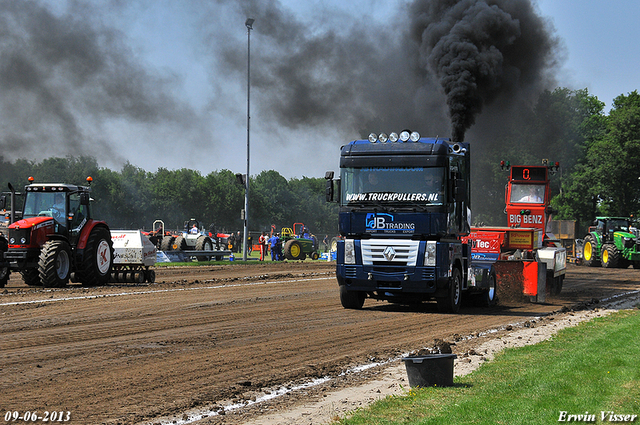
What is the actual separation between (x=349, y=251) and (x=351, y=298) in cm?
130

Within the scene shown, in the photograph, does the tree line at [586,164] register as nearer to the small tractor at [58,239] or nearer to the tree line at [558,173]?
the tree line at [558,173]

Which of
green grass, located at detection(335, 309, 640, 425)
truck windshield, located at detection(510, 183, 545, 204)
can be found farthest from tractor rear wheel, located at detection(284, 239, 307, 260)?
green grass, located at detection(335, 309, 640, 425)

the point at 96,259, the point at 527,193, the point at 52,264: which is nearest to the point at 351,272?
the point at 52,264

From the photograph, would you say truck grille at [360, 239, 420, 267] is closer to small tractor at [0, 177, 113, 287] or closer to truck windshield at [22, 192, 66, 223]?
small tractor at [0, 177, 113, 287]

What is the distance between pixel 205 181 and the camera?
106 meters

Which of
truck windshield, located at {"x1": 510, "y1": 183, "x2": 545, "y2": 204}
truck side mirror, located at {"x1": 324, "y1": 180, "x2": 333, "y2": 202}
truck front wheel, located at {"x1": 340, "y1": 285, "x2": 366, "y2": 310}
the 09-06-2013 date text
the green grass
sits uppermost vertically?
truck windshield, located at {"x1": 510, "y1": 183, "x2": 545, "y2": 204}

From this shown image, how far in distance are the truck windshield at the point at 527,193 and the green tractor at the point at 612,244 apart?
9.86 m

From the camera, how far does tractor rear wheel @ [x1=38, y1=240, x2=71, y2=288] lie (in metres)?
17.9

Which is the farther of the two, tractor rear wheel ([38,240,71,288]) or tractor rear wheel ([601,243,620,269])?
tractor rear wheel ([601,243,620,269])

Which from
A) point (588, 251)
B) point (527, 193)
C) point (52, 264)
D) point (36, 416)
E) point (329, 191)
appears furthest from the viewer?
point (588, 251)

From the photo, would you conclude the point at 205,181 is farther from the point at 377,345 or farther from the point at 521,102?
the point at 377,345

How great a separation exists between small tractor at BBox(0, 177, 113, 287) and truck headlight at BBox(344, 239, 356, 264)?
309 inches

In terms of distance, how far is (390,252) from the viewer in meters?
13.5

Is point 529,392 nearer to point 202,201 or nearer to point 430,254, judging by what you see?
point 430,254
